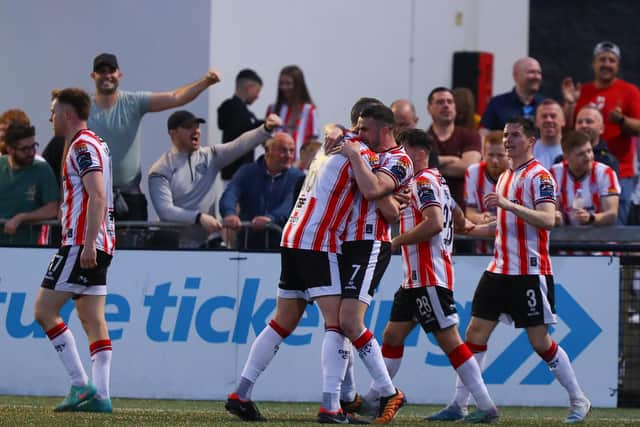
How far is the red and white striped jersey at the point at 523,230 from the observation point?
9539 mm

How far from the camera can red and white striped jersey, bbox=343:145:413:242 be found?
8.91 metres

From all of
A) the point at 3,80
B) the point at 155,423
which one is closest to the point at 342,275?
the point at 155,423

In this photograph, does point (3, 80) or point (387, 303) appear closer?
point (387, 303)

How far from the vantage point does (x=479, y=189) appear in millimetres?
11750

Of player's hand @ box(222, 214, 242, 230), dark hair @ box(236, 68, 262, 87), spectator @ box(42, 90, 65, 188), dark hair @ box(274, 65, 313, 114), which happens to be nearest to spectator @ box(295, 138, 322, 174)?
dark hair @ box(274, 65, 313, 114)

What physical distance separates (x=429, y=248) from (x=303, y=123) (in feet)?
14.6

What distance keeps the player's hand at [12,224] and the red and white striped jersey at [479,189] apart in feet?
12.0

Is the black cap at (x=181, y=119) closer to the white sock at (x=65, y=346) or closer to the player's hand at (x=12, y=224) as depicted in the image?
the player's hand at (x=12, y=224)

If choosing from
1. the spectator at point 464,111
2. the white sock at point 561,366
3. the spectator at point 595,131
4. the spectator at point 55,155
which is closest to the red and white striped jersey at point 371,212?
the white sock at point 561,366

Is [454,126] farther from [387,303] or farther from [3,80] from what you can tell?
[3,80]

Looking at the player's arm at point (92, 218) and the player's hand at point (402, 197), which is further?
the player's arm at point (92, 218)

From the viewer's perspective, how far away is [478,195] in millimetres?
11758

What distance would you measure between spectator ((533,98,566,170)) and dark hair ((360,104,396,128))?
12.8 feet

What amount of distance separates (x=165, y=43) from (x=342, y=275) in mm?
5585
